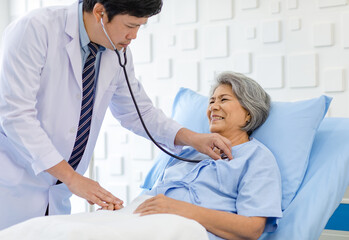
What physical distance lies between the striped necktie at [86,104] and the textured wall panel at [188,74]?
104 cm

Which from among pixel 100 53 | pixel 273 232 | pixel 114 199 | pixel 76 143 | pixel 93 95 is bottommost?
pixel 273 232

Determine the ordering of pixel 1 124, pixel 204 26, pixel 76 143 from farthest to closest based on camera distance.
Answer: pixel 204 26 → pixel 76 143 → pixel 1 124

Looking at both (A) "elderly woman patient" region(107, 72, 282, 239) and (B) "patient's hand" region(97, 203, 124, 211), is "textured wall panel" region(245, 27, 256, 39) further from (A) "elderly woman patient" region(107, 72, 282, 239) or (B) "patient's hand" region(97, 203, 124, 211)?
(B) "patient's hand" region(97, 203, 124, 211)

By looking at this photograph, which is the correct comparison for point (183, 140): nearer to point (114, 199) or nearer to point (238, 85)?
point (238, 85)

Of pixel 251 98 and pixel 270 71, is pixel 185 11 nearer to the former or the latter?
pixel 270 71

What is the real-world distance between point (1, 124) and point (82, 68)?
13.6 inches

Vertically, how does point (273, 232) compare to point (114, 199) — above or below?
below

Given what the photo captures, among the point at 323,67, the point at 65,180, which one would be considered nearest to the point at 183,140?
the point at 65,180

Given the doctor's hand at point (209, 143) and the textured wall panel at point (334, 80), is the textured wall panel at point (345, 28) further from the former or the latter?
the doctor's hand at point (209, 143)

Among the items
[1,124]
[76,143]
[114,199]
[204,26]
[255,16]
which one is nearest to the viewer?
[114,199]

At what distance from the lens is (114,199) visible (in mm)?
1551

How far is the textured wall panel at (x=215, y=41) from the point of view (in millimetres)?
2635

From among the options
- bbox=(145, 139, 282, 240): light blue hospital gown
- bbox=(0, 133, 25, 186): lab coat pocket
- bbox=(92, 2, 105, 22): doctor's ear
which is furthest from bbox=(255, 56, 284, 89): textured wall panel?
bbox=(0, 133, 25, 186): lab coat pocket

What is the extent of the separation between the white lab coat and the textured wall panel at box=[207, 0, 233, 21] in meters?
0.89
